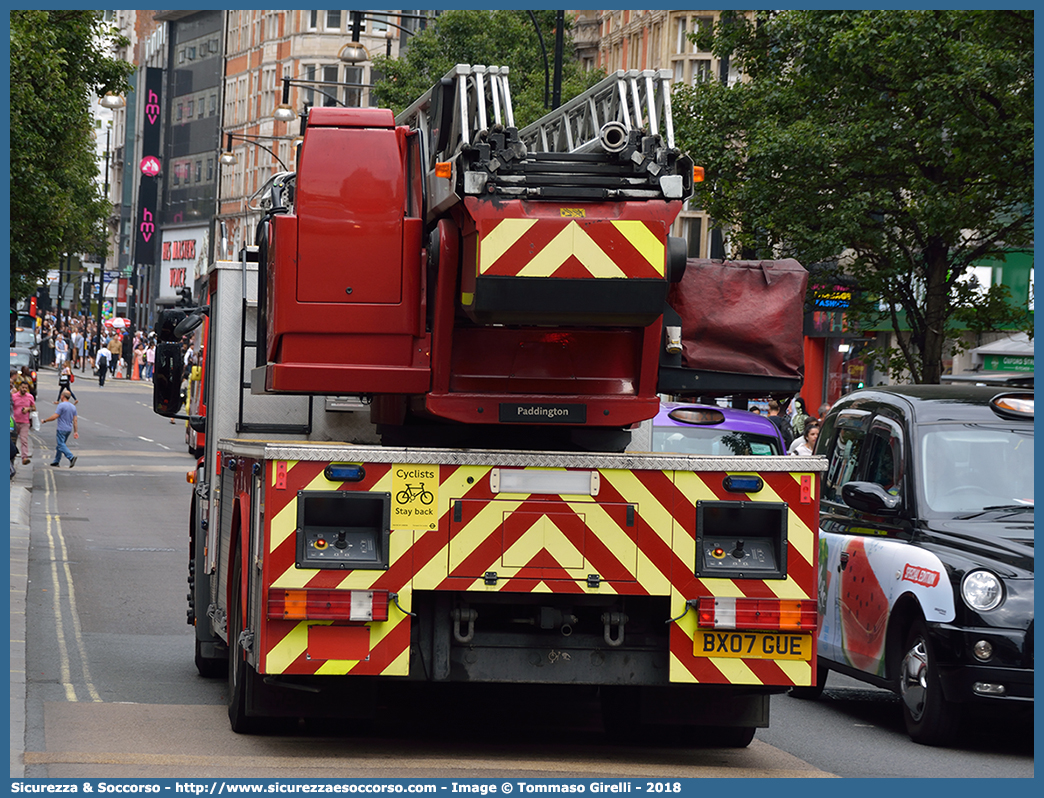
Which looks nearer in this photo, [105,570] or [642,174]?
[642,174]

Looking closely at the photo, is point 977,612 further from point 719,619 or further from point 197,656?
point 197,656

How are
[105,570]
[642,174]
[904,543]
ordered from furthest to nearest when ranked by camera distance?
[105,570], [904,543], [642,174]

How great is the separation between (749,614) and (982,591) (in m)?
1.88

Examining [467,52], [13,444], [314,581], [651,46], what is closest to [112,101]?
[13,444]

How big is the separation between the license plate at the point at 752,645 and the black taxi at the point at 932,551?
5.12 ft

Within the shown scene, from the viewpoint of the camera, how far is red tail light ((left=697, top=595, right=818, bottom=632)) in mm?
8406

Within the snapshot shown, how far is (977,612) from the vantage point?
971 centimetres

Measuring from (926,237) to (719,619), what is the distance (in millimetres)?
17913

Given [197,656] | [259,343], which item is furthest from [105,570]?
[259,343]

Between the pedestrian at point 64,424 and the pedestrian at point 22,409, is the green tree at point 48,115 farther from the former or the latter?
the pedestrian at point 64,424

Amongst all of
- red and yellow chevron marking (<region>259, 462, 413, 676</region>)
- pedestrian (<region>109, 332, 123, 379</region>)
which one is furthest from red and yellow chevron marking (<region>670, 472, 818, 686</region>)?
pedestrian (<region>109, 332, 123, 379</region>)

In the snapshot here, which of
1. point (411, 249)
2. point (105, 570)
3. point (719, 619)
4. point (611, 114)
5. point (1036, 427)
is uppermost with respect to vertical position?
point (611, 114)

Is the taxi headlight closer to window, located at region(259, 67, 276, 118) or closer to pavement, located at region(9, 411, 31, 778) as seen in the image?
pavement, located at region(9, 411, 31, 778)

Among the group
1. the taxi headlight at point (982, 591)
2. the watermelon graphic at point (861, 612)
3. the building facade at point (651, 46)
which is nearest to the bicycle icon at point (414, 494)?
the taxi headlight at point (982, 591)
